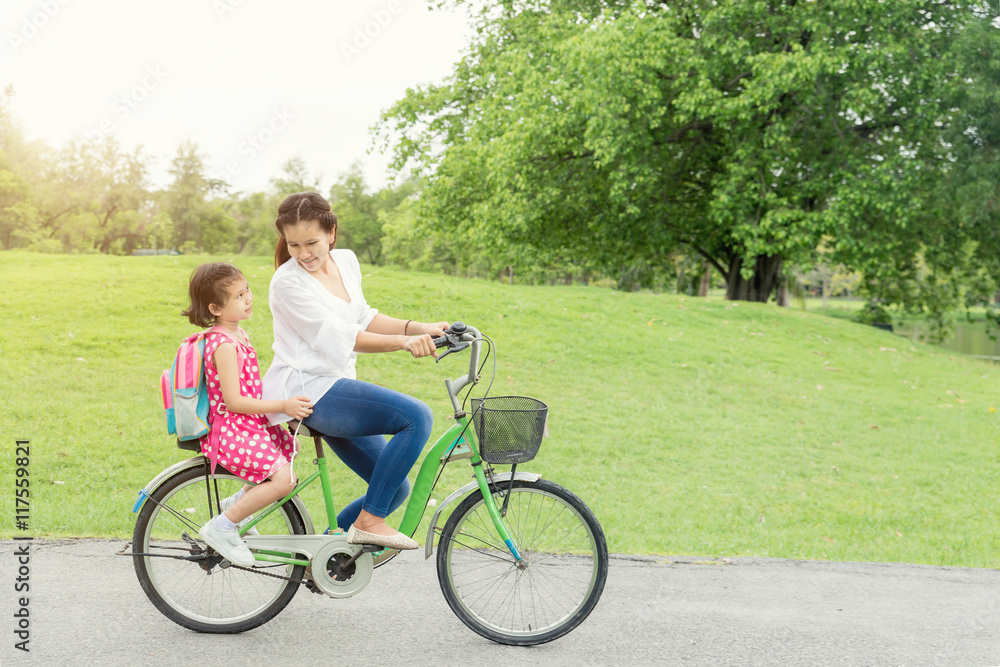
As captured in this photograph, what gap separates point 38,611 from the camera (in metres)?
3.79

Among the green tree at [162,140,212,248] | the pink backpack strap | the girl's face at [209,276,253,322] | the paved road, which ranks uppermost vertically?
the green tree at [162,140,212,248]

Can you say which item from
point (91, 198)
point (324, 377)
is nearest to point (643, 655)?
point (324, 377)

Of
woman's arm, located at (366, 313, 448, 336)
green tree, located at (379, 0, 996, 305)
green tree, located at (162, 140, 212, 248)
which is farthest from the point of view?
green tree, located at (162, 140, 212, 248)

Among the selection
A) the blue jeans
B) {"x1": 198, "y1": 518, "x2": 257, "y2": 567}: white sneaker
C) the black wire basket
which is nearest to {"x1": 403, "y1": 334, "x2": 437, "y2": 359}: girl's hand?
the blue jeans

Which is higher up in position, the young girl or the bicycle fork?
the young girl

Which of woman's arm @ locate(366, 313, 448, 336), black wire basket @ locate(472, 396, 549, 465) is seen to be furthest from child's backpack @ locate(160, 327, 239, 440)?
black wire basket @ locate(472, 396, 549, 465)

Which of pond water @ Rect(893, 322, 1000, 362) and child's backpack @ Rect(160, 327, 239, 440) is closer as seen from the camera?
child's backpack @ Rect(160, 327, 239, 440)

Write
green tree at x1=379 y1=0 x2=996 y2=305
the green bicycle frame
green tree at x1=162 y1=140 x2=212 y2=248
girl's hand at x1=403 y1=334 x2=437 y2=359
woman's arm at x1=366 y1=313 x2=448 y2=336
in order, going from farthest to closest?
green tree at x1=162 y1=140 x2=212 y2=248 → green tree at x1=379 y1=0 x2=996 y2=305 → woman's arm at x1=366 y1=313 x2=448 y2=336 → the green bicycle frame → girl's hand at x1=403 y1=334 x2=437 y2=359

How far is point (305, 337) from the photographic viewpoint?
345 cm

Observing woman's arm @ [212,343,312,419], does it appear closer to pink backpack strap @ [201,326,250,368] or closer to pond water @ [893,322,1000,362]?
pink backpack strap @ [201,326,250,368]

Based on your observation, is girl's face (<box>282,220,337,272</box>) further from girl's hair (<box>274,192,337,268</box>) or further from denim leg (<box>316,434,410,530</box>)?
denim leg (<box>316,434,410,530</box>)

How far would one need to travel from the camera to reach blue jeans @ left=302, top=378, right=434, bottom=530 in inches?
136

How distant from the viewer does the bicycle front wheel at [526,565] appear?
3.66m

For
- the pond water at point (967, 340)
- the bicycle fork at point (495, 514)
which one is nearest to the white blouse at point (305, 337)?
the bicycle fork at point (495, 514)
